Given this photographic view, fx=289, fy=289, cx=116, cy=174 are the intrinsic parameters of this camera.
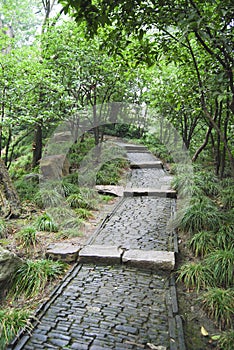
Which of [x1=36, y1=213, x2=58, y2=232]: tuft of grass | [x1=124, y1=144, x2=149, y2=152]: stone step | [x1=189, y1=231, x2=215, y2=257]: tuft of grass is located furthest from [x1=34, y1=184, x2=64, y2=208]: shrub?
[x1=124, y1=144, x2=149, y2=152]: stone step

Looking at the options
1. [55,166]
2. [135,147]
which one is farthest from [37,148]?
[135,147]

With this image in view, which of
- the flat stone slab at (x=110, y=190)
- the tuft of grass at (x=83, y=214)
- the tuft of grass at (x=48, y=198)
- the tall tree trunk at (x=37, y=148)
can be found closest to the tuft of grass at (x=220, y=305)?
the tuft of grass at (x=83, y=214)

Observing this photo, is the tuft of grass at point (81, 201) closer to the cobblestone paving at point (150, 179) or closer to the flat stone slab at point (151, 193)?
the flat stone slab at point (151, 193)

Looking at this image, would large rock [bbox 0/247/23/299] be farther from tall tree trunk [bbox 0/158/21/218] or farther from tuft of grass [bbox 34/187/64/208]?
tuft of grass [bbox 34/187/64/208]

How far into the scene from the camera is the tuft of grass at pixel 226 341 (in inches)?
98.2

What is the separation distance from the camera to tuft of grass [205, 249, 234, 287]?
3.38 m

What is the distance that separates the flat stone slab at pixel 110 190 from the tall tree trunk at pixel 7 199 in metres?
2.56

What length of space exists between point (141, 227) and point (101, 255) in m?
1.45

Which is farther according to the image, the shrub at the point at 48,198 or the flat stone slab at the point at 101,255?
the shrub at the point at 48,198

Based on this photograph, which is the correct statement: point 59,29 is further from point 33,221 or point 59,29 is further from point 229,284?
point 229,284

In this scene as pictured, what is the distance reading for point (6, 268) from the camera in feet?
11.2

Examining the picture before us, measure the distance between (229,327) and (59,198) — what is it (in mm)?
4460

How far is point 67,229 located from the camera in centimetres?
508

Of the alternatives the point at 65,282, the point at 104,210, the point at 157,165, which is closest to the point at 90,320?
the point at 65,282
